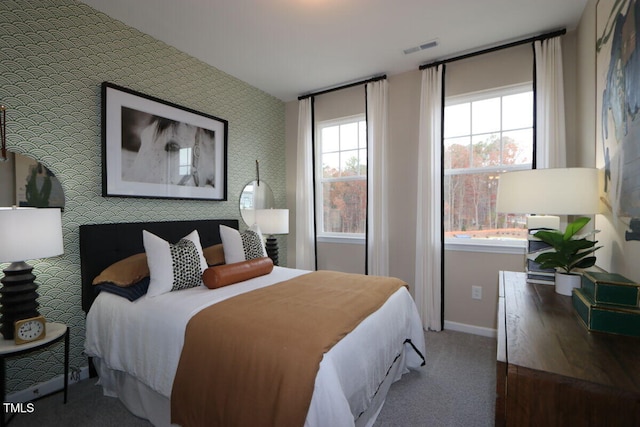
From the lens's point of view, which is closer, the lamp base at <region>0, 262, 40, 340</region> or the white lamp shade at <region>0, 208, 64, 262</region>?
the white lamp shade at <region>0, 208, 64, 262</region>

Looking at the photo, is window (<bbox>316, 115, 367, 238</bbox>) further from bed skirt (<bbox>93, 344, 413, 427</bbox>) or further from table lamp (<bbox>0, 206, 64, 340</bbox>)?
table lamp (<bbox>0, 206, 64, 340</bbox>)

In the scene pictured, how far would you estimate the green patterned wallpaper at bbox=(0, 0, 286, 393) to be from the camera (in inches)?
77.3

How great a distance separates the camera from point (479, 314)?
309 centimetres

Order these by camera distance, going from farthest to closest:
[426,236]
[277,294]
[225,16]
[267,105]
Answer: [267,105]
[426,236]
[225,16]
[277,294]

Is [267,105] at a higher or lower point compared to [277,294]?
higher

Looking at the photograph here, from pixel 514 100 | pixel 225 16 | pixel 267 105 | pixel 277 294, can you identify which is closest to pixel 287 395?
pixel 277 294

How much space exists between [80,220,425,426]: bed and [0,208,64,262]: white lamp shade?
425mm

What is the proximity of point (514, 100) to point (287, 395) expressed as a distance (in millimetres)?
3344

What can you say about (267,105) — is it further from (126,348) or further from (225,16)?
(126,348)

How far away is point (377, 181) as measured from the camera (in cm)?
354

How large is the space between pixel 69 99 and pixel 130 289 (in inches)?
58.9

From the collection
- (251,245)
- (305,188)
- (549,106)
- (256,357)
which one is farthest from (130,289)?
(549,106)

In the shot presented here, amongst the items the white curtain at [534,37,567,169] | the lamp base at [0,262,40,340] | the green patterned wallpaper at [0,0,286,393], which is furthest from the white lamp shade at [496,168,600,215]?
the lamp base at [0,262,40,340]

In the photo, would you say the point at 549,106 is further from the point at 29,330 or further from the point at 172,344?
the point at 29,330
